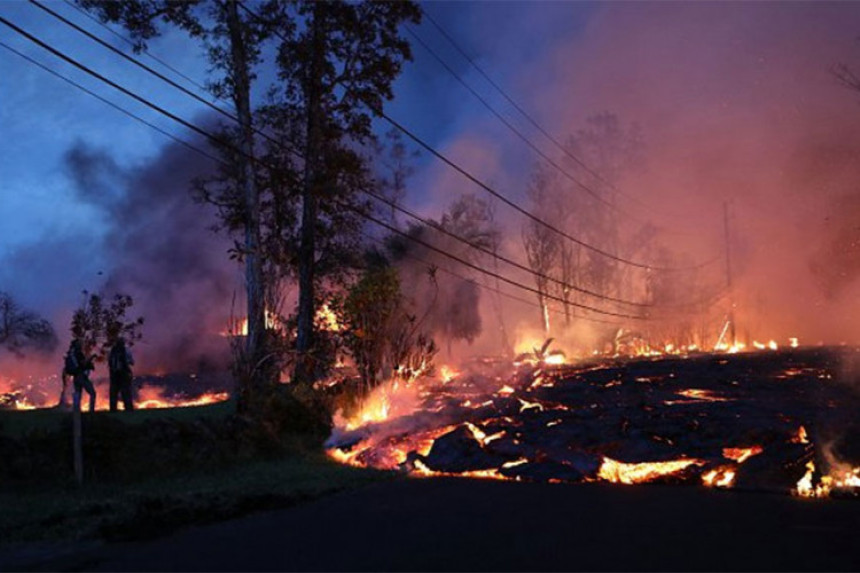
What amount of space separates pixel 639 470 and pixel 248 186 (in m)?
14.8

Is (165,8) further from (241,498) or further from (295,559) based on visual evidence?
(295,559)

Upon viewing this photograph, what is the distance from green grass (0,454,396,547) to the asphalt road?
1.49 feet

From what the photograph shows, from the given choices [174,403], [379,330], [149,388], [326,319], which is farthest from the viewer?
[149,388]

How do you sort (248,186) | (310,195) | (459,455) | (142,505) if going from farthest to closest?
(310,195) < (248,186) < (459,455) < (142,505)

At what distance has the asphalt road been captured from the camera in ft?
20.5

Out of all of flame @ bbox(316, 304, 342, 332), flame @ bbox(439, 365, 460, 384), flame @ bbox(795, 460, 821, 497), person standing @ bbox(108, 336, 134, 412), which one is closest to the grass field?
person standing @ bbox(108, 336, 134, 412)

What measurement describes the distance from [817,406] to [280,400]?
10.6 metres

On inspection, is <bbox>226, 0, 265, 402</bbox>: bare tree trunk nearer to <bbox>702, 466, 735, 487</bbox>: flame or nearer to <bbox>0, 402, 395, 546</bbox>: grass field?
<bbox>0, 402, 395, 546</bbox>: grass field

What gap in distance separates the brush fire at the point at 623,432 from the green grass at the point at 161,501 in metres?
1.86

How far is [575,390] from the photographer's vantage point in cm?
1733

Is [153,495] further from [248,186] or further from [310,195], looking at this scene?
[310,195]

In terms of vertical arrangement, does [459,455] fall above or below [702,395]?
below

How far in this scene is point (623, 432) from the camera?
39.0ft

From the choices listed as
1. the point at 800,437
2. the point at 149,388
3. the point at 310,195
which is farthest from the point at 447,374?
the point at 149,388
